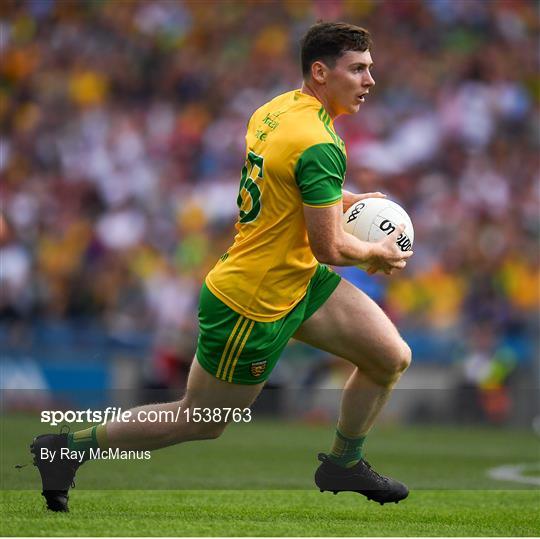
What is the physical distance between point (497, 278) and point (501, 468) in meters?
5.37

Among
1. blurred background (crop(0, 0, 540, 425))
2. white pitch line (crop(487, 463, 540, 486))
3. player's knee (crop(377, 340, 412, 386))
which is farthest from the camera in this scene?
blurred background (crop(0, 0, 540, 425))

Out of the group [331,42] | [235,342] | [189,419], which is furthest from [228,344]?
[331,42]

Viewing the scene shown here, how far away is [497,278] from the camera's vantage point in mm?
14188

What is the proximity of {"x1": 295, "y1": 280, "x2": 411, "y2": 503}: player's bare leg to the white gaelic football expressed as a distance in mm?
281

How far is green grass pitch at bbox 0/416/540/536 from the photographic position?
5.60m

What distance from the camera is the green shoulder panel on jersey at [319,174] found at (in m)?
5.48

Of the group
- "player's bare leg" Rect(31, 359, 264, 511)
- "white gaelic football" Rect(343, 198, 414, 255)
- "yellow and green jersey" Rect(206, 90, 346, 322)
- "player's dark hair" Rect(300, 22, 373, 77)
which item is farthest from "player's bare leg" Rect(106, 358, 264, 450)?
"player's dark hair" Rect(300, 22, 373, 77)

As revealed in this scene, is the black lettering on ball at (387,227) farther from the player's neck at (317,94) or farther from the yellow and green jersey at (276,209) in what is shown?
the player's neck at (317,94)

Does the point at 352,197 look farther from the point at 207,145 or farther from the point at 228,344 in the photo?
the point at 207,145

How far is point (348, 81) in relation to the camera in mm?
5797

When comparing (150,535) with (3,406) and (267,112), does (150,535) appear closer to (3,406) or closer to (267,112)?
(267,112)

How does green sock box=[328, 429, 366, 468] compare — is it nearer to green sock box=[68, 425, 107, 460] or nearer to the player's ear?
green sock box=[68, 425, 107, 460]

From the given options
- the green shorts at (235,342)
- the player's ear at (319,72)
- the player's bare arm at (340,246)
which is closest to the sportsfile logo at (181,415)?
the green shorts at (235,342)

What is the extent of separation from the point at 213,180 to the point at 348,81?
35.2ft
